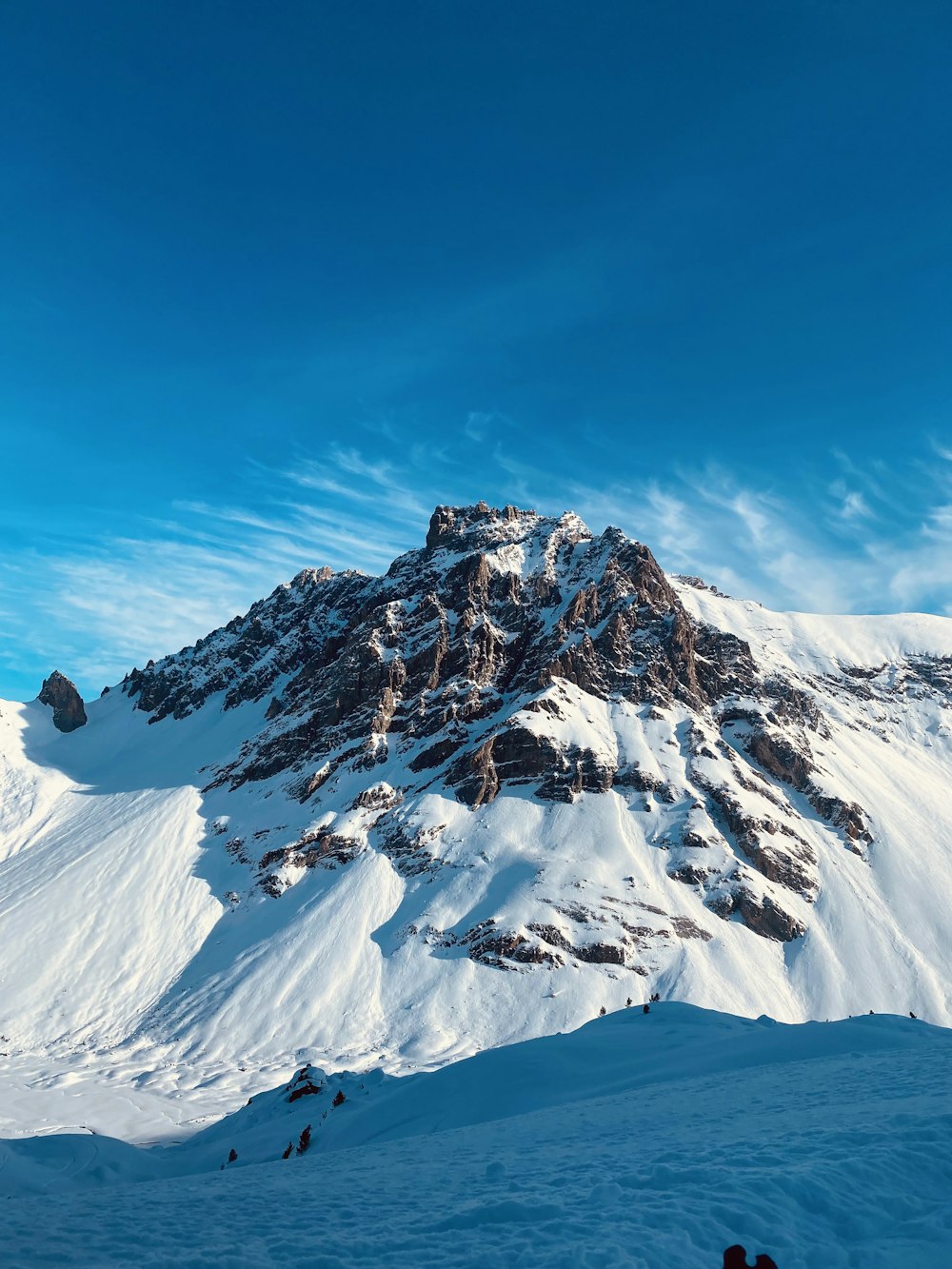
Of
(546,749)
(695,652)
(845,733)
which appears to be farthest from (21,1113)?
(845,733)

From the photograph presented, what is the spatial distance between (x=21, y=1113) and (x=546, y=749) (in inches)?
2785

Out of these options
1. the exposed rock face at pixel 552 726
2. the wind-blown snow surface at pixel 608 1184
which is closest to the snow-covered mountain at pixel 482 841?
the exposed rock face at pixel 552 726

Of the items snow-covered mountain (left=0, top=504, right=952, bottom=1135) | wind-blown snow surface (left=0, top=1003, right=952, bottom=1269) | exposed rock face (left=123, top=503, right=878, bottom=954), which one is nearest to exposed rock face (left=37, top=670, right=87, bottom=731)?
snow-covered mountain (left=0, top=504, right=952, bottom=1135)

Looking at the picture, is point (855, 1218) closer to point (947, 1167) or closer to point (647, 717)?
point (947, 1167)

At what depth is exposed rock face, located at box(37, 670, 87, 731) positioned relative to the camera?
176 meters

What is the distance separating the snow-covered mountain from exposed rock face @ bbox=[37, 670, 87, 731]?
38.0 ft

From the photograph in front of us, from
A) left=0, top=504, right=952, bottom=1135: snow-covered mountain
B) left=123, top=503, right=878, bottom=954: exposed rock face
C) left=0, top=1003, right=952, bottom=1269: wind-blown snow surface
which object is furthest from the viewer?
left=123, top=503, right=878, bottom=954: exposed rock face

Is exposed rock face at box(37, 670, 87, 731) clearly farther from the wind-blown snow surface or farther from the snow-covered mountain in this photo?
the wind-blown snow surface

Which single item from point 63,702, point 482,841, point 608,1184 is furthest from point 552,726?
point 63,702

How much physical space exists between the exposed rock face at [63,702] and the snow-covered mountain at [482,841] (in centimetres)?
1157

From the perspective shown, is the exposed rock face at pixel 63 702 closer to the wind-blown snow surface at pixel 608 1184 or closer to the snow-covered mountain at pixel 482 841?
the snow-covered mountain at pixel 482 841

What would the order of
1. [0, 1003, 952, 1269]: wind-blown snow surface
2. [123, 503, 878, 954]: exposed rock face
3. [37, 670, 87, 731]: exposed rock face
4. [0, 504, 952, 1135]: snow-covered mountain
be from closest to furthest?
[0, 1003, 952, 1269]: wind-blown snow surface < [0, 504, 952, 1135]: snow-covered mountain < [123, 503, 878, 954]: exposed rock face < [37, 670, 87, 731]: exposed rock face

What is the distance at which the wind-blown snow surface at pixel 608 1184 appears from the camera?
30.6ft

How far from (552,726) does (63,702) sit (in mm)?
126744
